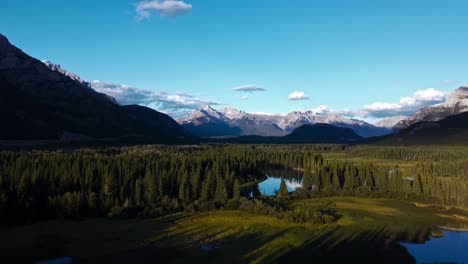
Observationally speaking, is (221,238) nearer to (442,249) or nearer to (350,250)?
(350,250)

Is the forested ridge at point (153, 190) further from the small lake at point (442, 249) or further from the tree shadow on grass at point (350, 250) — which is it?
the small lake at point (442, 249)

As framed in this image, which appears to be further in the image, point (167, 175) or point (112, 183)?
point (167, 175)

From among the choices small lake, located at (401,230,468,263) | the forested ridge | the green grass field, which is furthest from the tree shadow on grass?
the forested ridge

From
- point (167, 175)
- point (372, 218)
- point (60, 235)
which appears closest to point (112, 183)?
point (167, 175)

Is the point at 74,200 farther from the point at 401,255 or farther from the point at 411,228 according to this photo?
the point at 411,228

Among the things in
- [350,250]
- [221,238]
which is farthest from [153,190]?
[350,250]
